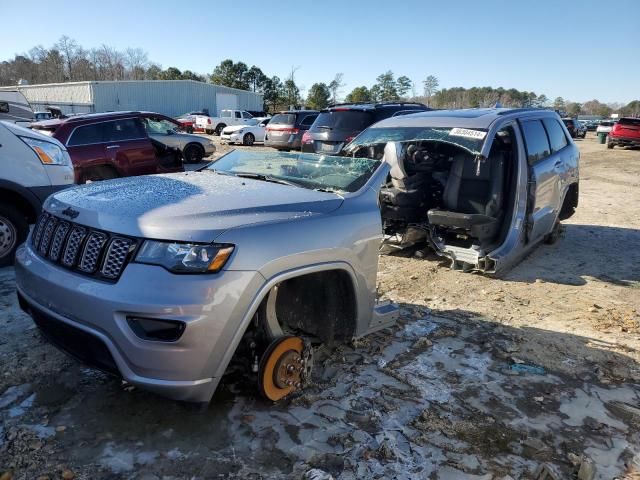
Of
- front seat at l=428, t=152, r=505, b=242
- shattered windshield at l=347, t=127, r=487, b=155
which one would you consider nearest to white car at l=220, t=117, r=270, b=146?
shattered windshield at l=347, t=127, r=487, b=155

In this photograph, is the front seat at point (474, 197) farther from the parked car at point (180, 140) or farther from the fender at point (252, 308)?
the parked car at point (180, 140)

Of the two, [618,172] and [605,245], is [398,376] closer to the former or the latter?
[605,245]

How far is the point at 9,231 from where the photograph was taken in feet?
17.4

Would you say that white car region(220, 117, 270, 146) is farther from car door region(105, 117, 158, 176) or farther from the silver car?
the silver car

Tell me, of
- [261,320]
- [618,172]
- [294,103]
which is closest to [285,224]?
[261,320]

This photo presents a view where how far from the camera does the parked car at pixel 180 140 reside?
12977 millimetres

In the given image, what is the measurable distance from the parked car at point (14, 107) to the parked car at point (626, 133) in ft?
89.6

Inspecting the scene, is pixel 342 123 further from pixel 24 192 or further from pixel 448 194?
pixel 24 192

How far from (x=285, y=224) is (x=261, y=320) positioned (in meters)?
0.63

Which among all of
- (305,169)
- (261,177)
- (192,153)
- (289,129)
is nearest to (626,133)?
(289,129)

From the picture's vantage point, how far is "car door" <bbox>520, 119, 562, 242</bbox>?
5.81 m

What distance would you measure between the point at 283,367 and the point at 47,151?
4.35m

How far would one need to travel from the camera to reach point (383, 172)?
143 inches

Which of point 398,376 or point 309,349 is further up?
A: point 309,349
